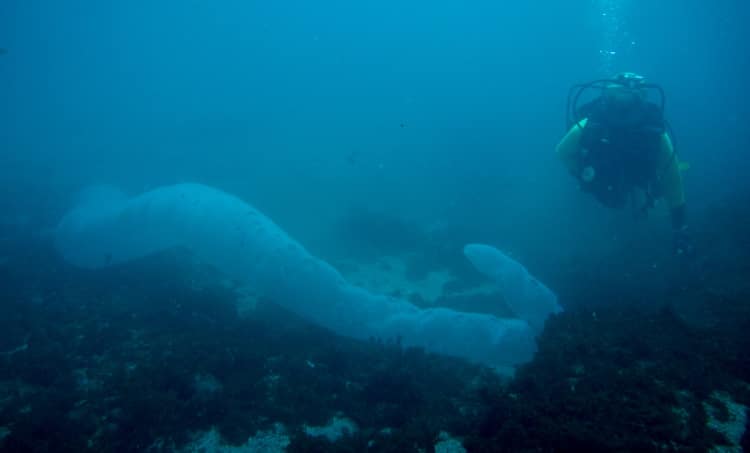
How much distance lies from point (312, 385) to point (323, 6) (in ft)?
412

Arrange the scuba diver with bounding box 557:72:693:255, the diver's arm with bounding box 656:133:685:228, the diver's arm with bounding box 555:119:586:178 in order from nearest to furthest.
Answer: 1. the scuba diver with bounding box 557:72:693:255
2. the diver's arm with bounding box 656:133:685:228
3. the diver's arm with bounding box 555:119:586:178

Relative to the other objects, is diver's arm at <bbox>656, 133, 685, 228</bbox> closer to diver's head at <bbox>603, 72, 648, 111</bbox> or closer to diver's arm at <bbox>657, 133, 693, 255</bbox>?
diver's arm at <bbox>657, 133, 693, 255</bbox>

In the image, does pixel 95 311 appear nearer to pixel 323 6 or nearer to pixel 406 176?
pixel 406 176

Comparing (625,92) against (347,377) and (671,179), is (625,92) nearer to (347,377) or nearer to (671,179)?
(671,179)

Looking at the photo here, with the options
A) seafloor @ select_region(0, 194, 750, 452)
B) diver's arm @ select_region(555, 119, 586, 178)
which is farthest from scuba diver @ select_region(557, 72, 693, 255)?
seafloor @ select_region(0, 194, 750, 452)

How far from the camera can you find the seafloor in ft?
9.79

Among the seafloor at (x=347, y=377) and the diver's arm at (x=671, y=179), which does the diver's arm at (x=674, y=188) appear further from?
the seafloor at (x=347, y=377)

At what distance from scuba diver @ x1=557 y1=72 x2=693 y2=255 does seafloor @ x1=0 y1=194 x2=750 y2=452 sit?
201 centimetres

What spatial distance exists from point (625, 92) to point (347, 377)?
24.3ft

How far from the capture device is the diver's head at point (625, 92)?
6891 millimetres

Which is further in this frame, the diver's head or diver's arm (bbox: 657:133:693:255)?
diver's arm (bbox: 657:133:693:255)

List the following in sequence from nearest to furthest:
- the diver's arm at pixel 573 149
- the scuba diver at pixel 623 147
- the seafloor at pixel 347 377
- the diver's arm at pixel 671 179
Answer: the seafloor at pixel 347 377 → the scuba diver at pixel 623 147 → the diver's arm at pixel 671 179 → the diver's arm at pixel 573 149

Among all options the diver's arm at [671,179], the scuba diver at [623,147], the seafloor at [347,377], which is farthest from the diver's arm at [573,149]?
the seafloor at [347,377]

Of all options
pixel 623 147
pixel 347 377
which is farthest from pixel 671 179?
pixel 347 377
